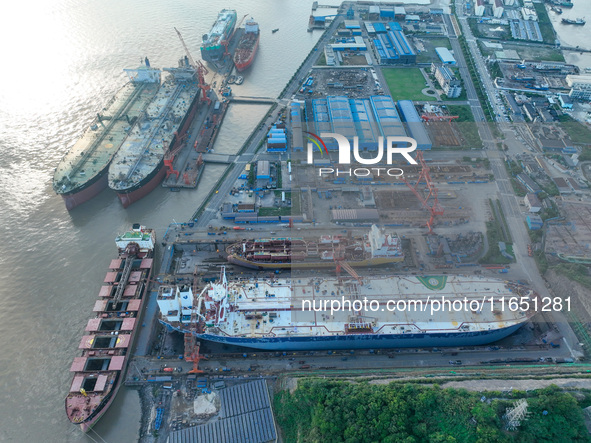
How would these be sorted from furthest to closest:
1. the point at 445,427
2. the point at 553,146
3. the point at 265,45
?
1. the point at 265,45
2. the point at 553,146
3. the point at 445,427

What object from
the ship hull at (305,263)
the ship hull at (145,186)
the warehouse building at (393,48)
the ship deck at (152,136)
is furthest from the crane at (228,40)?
the ship hull at (305,263)

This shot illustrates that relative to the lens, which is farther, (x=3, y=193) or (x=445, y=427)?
(x=3, y=193)

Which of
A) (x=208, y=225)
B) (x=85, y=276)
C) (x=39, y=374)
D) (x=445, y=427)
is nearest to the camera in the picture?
(x=445, y=427)

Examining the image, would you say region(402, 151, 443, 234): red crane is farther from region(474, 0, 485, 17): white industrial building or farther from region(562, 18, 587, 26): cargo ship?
region(562, 18, 587, 26): cargo ship

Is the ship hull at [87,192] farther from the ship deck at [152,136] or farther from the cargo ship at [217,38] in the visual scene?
the cargo ship at [217,38]

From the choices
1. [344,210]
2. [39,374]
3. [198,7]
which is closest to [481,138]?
[344,210]

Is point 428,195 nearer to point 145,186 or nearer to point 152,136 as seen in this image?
point 145,186

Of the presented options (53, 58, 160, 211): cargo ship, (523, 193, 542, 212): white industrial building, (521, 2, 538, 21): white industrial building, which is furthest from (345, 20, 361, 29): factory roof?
(523, 193, 542, 212): white industrial building

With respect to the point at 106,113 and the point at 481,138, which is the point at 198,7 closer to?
the point at 106,113
